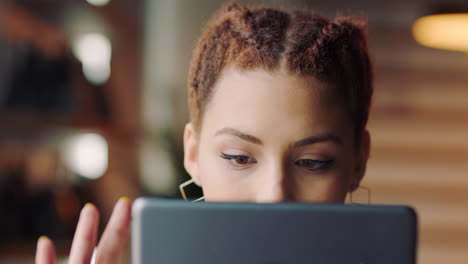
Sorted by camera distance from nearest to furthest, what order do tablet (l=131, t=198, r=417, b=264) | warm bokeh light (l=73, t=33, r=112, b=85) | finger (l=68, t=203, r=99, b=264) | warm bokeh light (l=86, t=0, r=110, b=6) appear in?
1. tablet (l=131, t=198, r=417, b=264)
2. finger (l=68, t=203, r=99, b=264)
3. warm bokeh light (l=86, t=0, r=110, b=6)
4. warm bokeh light (l=73, t=33, r=112, b=85)

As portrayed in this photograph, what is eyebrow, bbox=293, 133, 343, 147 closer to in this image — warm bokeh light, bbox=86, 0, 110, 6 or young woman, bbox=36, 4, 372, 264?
young woman, bbox=36, 4, 372, 264

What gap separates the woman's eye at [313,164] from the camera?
26.8 inches

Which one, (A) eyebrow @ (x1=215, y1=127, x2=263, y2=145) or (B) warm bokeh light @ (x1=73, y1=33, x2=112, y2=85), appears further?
(B) warm bokeh light @ (x1=73, y1=33, x2=112, y2=85)

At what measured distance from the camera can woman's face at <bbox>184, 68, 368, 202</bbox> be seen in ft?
2.19

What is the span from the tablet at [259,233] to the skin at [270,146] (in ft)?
0.35

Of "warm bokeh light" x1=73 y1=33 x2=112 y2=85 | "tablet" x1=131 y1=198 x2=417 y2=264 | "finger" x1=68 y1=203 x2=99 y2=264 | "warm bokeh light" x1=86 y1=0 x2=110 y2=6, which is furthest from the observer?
"warm bokeh light" x1=73 y1=33 x2=112 y2=85

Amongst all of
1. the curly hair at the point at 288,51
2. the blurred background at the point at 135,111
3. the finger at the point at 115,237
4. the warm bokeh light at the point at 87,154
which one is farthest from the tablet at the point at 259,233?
the warm bokeh light at the point at 87,154

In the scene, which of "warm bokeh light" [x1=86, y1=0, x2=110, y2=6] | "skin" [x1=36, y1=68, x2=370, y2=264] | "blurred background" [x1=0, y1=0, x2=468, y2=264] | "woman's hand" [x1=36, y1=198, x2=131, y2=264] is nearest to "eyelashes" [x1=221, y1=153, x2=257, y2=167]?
"skin" [x1=36, y1=68, x2=370, y2=264]

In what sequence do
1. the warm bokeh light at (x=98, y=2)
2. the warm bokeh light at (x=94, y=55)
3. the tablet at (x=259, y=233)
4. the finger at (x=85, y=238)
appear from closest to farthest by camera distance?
the tablet at (x=259, y=233)
the finger at (x=85, y=238)
the warm bokeh light at (x=98, y=2)
the warm bokeh light at (x=94, y=55)

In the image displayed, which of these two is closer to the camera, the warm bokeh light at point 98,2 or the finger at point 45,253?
the finger at point 45,253

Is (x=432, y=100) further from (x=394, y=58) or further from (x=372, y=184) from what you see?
(x=372, y=184)

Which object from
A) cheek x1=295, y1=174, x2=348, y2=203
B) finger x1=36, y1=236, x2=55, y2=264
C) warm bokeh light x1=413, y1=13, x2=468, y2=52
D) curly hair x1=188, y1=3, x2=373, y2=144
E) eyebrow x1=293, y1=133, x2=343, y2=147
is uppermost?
warm bokeh light x1=413, y1=13, x2=468, y2=52

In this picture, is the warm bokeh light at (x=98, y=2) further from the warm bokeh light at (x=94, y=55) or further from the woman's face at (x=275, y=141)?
the woman's face at (x=275, y=141)

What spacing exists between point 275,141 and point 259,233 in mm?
163
